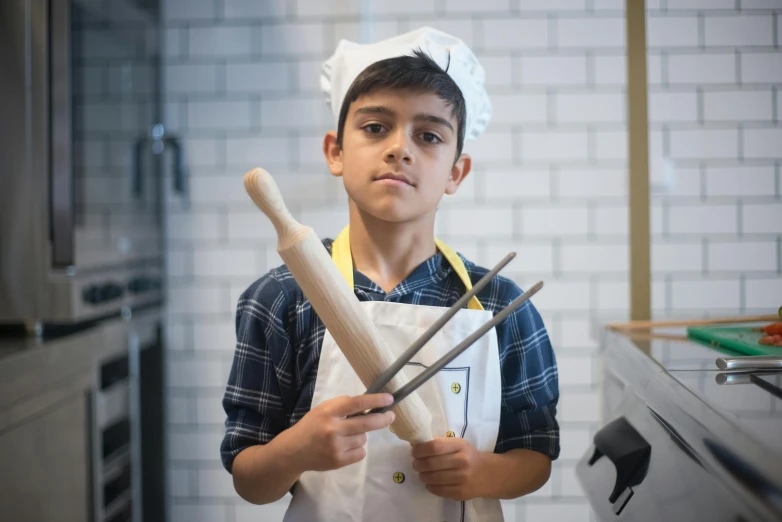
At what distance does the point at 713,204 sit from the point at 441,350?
1.56 metres

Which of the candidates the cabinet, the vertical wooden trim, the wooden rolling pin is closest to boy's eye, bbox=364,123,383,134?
the wooden rolling pin

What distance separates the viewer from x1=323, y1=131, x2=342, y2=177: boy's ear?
109 centimetres

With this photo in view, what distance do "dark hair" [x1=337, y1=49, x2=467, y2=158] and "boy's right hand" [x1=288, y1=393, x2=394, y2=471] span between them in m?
0.44

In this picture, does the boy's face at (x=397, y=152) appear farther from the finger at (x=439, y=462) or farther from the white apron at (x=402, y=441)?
the finger at (x=439, y=462)

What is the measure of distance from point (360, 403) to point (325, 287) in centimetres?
12

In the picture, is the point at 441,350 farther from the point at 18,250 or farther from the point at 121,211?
the point at 121,211

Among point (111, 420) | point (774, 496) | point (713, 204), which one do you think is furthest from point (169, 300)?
point (774, 496)

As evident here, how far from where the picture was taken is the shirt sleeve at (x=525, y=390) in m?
1.02

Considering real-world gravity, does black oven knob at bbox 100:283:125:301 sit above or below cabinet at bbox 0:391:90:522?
above

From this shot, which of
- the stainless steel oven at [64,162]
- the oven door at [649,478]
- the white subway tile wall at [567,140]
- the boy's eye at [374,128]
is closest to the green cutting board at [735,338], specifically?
the oven door at [649,478]

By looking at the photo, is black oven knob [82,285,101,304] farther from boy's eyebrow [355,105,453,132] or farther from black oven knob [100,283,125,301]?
boy's eyebrow [355,105,453,132]

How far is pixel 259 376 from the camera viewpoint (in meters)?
0.98

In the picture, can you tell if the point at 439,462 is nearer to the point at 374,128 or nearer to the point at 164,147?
the point at 374,128

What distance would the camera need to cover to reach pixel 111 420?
1.85m
